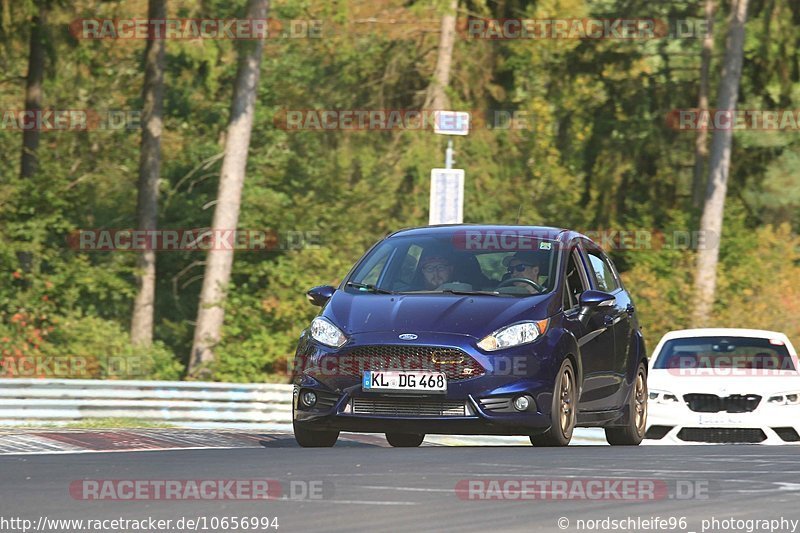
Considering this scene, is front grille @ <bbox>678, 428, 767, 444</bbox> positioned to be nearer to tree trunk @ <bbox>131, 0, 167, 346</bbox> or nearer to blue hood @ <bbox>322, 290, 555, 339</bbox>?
blue hood @ <bbox>322, 290, 555, 339</bbox>

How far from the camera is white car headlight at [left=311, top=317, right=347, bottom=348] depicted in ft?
42.5

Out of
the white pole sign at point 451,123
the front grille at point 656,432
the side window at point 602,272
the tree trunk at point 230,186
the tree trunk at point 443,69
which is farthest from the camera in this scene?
the tree trunk at point 443,69

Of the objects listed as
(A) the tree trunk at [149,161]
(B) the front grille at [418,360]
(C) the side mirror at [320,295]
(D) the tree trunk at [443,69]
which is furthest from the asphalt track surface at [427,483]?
(D) the tree trunk at [443,69]

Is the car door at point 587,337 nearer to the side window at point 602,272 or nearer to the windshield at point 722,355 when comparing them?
the side window at point 602,272

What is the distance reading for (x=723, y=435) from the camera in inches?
698

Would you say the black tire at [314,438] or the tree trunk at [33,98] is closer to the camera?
the black tire at [314,438]

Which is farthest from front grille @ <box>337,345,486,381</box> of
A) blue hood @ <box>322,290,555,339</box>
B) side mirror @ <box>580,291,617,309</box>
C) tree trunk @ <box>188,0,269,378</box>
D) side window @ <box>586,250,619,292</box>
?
tree trunk @ <box>188,0,269,378</box>

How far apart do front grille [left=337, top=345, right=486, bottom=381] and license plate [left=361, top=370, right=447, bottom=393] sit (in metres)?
0.04

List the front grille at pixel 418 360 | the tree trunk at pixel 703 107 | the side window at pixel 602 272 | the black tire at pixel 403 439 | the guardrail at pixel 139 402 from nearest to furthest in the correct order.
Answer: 1. the front grille at pixel 418 360
2. the side window at pixel 602 272
3. the black tire at pixel 403 439
4. the guardrail at pixel 139 402
5. the tree trunk at pixel 703 107

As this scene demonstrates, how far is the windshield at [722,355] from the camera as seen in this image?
19500mm

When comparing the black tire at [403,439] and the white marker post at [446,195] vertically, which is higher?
the white marker post at [446,195]

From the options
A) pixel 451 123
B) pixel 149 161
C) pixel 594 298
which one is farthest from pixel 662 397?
pixel 149 161

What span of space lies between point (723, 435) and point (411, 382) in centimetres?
605

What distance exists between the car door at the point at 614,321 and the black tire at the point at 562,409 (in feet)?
3.17
